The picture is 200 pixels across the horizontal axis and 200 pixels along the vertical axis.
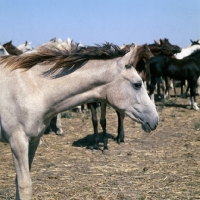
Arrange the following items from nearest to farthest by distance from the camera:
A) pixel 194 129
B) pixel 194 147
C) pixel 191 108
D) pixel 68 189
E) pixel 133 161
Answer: pixel 68 189
pixel 133 161
pixel 194 147
pixel 194 129
pixel 191 108

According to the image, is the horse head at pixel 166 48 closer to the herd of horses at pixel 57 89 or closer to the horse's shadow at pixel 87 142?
the horse's shadow at pixel 87 142

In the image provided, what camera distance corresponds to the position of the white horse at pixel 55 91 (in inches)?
146

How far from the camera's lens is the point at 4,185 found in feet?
18.6

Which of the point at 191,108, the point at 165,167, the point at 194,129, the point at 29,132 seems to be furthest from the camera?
the point at 191,108

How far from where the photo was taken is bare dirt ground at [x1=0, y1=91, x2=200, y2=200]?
531 centimetres

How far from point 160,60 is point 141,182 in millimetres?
9556

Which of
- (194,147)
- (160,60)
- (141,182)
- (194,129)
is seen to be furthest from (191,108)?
(141,182)

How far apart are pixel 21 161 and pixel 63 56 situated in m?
1.05

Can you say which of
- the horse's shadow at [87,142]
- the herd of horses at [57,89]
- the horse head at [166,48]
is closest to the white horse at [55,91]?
the herd of horses at [57,89]

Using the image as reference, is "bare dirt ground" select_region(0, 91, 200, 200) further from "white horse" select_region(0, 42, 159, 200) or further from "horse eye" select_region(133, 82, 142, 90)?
"horse eye" select_region(133, 82, 142, 90)

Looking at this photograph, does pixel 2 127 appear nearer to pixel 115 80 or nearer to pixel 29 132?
pixel 29 132

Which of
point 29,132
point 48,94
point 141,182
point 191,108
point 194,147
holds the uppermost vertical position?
point 48,94

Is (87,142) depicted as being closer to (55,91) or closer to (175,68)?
(55,91)

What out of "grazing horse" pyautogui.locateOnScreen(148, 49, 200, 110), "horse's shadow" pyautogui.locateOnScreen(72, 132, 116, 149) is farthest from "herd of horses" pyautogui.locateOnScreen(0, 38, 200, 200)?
"grazing horse" pyautogui.locateOnScreen(148, 49, 200, 110)
